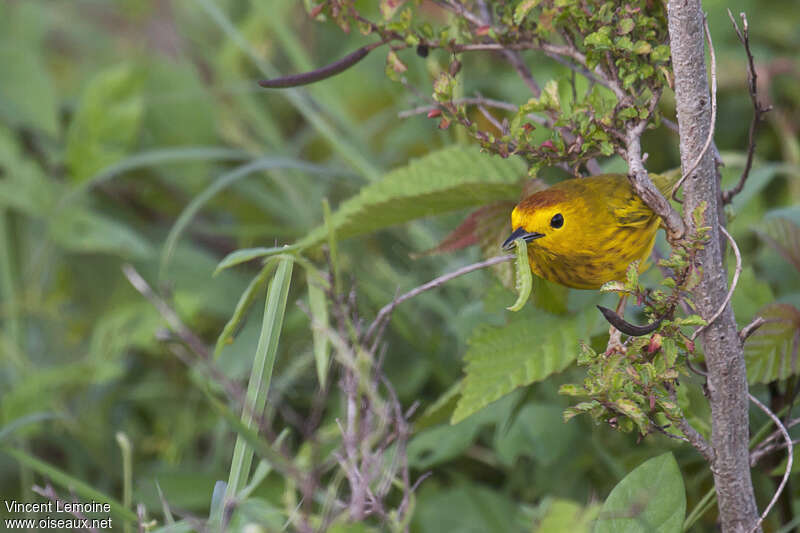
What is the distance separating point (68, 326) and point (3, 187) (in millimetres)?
404

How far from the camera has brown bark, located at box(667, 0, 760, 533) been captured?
806 mm

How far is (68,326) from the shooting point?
2156 mm

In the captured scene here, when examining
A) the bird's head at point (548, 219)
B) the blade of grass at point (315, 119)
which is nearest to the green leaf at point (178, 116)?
the blade of grass at point (315, 119)

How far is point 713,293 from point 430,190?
1.48 ft

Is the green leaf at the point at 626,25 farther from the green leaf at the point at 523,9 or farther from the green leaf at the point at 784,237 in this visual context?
the green leaf at the point at 784,237

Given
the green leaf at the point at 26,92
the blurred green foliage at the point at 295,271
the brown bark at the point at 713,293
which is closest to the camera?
the brown bark at the point at 713,293

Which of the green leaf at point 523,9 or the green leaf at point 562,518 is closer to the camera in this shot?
the green leaf at point 562,518

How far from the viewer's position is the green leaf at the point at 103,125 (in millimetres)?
2104

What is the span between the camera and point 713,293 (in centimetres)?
83

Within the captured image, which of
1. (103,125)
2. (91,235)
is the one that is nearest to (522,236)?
(91,235)

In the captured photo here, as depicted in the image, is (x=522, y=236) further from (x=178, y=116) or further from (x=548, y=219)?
(x=178, y=116)

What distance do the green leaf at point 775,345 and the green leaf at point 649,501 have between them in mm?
224

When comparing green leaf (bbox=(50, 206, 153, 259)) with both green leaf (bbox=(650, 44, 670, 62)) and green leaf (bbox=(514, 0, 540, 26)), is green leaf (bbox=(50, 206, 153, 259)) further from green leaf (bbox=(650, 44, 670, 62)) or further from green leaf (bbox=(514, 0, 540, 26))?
green leaf (bbox=(650, 44, 670, 62))

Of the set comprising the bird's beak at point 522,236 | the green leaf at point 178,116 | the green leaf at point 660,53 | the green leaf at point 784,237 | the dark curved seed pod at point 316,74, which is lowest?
the green leaf at point 178,116
